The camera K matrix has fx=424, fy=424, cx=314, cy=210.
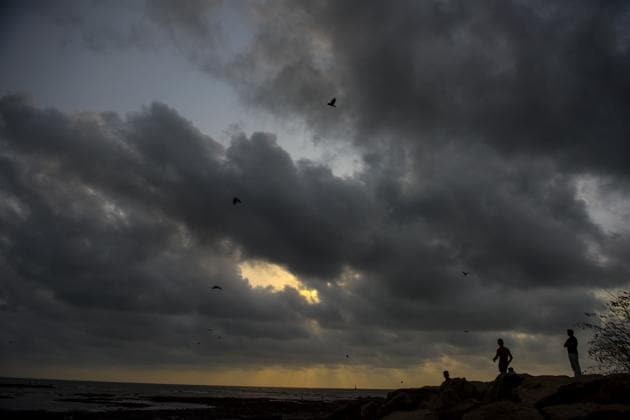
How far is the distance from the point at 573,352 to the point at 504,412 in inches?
270

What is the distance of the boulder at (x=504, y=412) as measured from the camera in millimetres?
16400

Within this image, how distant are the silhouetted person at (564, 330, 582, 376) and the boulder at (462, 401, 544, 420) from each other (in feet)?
19.4

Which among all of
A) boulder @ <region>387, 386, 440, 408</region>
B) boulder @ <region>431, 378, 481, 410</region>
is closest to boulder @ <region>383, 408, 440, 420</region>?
boulder @ <region>431, 378, 481, 410</region>

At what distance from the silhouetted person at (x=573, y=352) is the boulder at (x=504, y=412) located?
19.4 feet

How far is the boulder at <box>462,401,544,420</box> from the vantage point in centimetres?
1640

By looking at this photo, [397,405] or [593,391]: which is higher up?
[593,391]

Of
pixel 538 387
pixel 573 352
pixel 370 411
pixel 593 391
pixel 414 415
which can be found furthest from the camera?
pixel 370 411

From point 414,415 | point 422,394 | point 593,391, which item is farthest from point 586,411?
point 422,394

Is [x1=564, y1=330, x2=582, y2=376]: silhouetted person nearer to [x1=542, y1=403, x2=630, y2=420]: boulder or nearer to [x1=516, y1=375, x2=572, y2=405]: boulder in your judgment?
[x1=516, y1=375, x2=572, y2=405]: boulder

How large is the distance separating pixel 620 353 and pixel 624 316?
223cm

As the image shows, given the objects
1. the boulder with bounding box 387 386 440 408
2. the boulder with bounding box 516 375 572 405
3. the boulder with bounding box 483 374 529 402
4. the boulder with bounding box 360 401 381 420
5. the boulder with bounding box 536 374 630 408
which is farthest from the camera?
the boulder with bounding box 360 401 381 420

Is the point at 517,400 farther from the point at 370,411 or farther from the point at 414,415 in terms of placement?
the point at 370,411

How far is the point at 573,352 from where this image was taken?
69.9 feet

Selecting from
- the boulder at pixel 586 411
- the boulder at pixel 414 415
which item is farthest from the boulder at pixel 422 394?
the boulder at pixel 586 411
